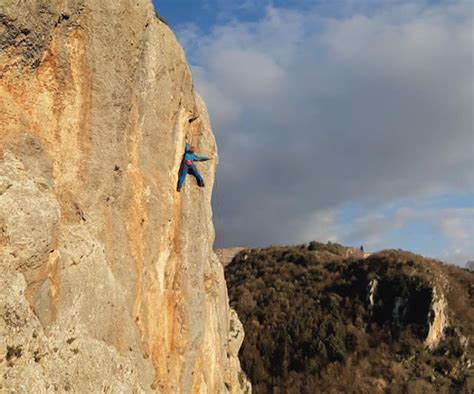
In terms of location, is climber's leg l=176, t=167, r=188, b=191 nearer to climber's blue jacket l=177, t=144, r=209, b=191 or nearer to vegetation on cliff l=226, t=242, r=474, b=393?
climber's blue jacket l=177, t=144, r=209, b=191

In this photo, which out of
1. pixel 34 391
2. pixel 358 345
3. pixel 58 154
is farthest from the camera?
pixel 358 345

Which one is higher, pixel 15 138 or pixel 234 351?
pixel 15 138

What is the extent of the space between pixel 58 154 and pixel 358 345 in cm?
4131

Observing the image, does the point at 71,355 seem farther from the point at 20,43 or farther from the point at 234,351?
the point at 234,351

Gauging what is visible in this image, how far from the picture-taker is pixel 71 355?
34.3ft

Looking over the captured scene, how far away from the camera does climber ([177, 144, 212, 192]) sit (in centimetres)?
1702

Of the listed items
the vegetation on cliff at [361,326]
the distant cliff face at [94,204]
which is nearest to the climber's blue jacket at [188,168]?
the distant cliff face at [94,204]

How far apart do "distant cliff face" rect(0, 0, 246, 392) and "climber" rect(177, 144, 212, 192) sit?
1.02 feet

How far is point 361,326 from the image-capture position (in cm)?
4912

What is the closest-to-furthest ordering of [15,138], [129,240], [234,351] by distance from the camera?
[15,138], [129,240], [234,351]

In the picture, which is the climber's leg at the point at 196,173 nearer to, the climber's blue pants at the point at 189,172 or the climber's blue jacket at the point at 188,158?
the climber's blue pants at the point at 189,172

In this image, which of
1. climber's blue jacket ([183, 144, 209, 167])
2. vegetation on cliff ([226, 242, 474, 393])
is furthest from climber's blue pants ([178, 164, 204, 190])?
vegetation on cliff ([226, 242, 474, 393])

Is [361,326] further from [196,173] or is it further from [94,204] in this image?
[94,204]

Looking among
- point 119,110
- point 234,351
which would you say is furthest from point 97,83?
point 234,351
